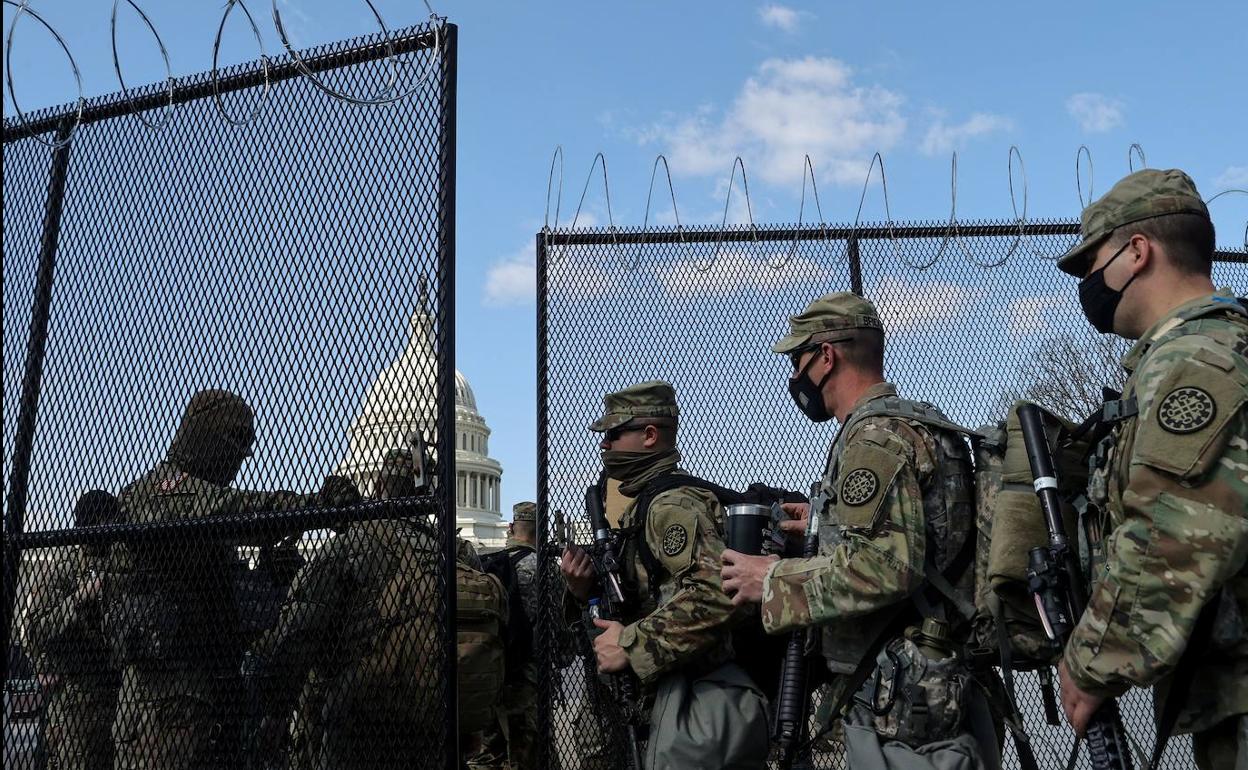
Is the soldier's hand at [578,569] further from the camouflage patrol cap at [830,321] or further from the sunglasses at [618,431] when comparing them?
the camouflage patrol cap at [830,321]

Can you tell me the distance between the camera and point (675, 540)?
418 centimetres

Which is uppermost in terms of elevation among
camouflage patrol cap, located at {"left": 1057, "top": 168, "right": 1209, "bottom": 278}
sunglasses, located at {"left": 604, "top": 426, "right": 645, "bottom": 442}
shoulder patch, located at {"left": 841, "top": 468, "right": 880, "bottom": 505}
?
camouflage patrol cap, located at {"left": 1057, "top": 168, "right": 1209, "bottom": 278}

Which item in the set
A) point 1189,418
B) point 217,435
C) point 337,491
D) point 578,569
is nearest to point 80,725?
point 217,435

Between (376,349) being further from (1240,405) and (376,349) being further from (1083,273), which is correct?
(1240,405)

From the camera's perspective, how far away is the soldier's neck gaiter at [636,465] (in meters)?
4.84

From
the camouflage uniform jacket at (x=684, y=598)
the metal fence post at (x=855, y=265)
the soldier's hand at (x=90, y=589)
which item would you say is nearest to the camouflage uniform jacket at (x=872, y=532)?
the camouflage uniform jacket at (x=684, y=598)

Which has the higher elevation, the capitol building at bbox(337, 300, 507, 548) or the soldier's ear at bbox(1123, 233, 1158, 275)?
the soldier's ear at bbox(1123, 233, 1158, 275)

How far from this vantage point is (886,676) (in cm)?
328

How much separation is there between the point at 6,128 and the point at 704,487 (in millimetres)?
3385

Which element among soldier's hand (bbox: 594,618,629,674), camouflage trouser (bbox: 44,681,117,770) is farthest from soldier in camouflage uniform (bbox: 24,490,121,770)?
soldier's hand (bbox: 594,618,629,674)

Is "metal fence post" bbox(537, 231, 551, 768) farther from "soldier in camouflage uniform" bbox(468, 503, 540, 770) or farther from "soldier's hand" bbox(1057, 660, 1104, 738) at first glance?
"soldier's hand" bbox(1057, 660, 1104, 738)

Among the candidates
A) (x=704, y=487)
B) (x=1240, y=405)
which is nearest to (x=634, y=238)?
(x=704, y=487)

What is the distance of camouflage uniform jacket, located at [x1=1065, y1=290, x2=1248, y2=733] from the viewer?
241 cm

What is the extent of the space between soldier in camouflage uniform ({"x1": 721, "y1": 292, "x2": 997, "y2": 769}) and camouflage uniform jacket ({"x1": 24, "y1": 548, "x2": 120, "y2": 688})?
2465 mm
